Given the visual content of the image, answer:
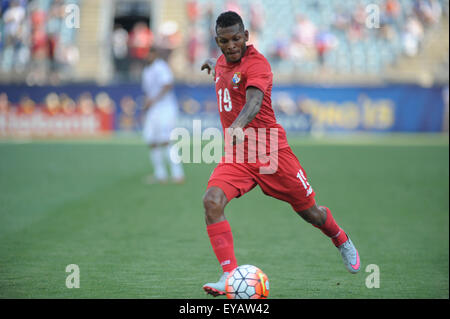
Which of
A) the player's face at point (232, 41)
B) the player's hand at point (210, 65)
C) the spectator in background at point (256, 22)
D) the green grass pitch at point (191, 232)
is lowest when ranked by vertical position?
the green grass pitch at point (191, 232)

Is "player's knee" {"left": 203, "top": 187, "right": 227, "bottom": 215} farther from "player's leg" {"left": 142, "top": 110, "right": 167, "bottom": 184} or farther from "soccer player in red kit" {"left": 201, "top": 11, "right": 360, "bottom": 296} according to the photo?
"player's leg" {"left": 142, "top": 110, "right": 167, "bottom": 184}

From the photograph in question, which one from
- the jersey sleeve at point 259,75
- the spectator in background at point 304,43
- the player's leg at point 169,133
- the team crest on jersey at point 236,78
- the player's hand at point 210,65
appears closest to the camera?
the jersey sleeve at point 259,75

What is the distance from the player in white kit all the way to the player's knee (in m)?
6.52

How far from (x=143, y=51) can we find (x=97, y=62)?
2.53 metres

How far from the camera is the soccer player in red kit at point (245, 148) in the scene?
4.65m

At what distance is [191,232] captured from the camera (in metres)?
7.34

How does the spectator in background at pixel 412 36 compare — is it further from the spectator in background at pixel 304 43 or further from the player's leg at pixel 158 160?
the player's leg at pixel 158 160

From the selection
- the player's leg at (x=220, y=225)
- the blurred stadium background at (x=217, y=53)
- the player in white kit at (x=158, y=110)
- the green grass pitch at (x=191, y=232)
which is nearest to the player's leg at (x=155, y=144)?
the player in white kit at (x=158, y=110)

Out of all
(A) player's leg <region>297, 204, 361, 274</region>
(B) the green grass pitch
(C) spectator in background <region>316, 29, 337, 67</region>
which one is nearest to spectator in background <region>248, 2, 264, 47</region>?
(C) spectator in background <region>316, 29, 337, 67</region>

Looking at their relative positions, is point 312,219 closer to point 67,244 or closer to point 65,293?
point 65,293

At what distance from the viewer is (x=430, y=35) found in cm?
2494

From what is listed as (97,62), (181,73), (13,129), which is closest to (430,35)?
(181,73)

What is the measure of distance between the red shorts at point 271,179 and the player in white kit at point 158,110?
6.23 metres
